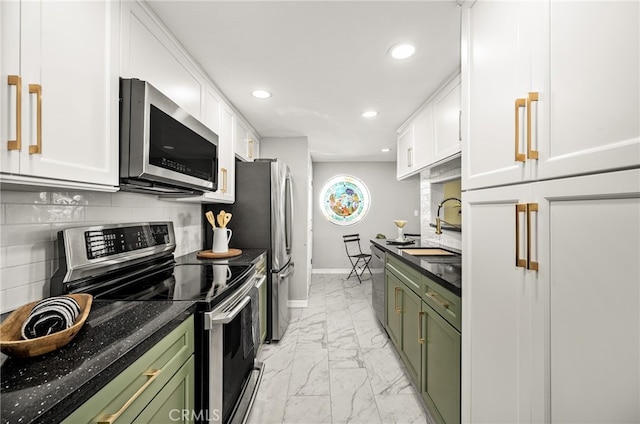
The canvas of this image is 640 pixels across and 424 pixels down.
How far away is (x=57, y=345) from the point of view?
74 centimetres

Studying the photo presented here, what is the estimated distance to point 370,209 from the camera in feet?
19.4

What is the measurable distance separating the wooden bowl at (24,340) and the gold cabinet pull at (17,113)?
17.9 inches

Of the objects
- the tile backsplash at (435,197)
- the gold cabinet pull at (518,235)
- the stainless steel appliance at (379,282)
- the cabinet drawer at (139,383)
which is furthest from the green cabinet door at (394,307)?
the cabinet drawer at (139,383)

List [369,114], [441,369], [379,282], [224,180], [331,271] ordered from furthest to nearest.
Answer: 1. [331,271]
2. [379,282]
3. [369,114]
4. [224,180]
5. [441,369]

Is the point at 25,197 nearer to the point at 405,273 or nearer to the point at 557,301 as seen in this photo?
the point at 557,301

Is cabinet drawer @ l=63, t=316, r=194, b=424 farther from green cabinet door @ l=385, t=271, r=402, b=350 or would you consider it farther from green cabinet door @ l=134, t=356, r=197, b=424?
green cabinet door @ l=385, t=271, r=402, b=350

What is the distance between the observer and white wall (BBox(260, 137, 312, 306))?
3727mm

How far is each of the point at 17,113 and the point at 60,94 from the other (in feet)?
0.61

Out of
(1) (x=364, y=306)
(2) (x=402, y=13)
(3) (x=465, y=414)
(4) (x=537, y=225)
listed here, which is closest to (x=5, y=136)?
(4) (x=537, y=225)

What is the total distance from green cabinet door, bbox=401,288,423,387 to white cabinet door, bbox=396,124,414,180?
1.43 meters

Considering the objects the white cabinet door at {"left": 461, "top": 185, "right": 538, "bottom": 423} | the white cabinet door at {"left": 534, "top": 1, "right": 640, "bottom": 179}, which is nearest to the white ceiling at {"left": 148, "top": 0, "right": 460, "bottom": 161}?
the white cabinet door at {"left": 534, "top": 1, "right": 640, "bottom": 179}

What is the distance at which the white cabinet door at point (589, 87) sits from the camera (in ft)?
1.97

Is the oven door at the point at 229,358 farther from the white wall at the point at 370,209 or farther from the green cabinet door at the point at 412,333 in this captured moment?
the white wall at the point at 370,209

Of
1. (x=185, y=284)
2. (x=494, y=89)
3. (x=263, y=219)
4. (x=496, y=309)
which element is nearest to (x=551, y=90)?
(x=494, y=89)
